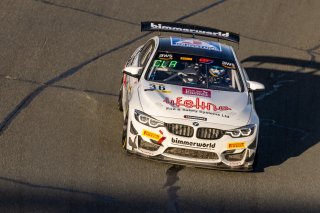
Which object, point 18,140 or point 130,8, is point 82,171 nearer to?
point 18,140

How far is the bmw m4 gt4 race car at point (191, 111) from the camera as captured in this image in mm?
11172

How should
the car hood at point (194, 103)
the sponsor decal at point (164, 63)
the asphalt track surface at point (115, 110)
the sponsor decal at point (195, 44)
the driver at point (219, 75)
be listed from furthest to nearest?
the sponsor decal at point (195, 44) < the sponsor decal at point (164, 63) < the driver at point (219, 75) < the car hood at point (194, 103) < the asphalt track surface at point (115, 110)

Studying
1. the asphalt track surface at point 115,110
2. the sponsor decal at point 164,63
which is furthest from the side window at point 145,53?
the asphalt track surface at point 115,110

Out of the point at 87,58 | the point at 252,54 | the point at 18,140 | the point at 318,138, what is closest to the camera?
the point at 18,140

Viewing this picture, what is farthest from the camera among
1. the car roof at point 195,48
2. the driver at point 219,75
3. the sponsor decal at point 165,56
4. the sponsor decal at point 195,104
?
the car roof at point 195,48

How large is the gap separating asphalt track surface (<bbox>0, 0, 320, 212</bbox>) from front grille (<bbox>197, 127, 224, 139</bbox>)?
577 mm

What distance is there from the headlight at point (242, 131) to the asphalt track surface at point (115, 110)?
2.01ft

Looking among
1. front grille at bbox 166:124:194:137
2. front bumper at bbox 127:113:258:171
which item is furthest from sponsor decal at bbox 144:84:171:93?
front grille at bbox 166:124:194:137

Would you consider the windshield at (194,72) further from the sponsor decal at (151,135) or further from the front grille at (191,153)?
the front grille at (191,153)

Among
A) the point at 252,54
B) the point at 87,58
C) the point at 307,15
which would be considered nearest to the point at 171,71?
the point at 87,58

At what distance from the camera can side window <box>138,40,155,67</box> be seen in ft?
42.4

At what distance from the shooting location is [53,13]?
18.4m

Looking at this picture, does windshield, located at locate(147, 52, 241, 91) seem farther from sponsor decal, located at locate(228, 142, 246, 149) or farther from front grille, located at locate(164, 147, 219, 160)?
front grille, located at locate(164, 147, 219, 160)

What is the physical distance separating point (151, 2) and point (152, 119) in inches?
359
